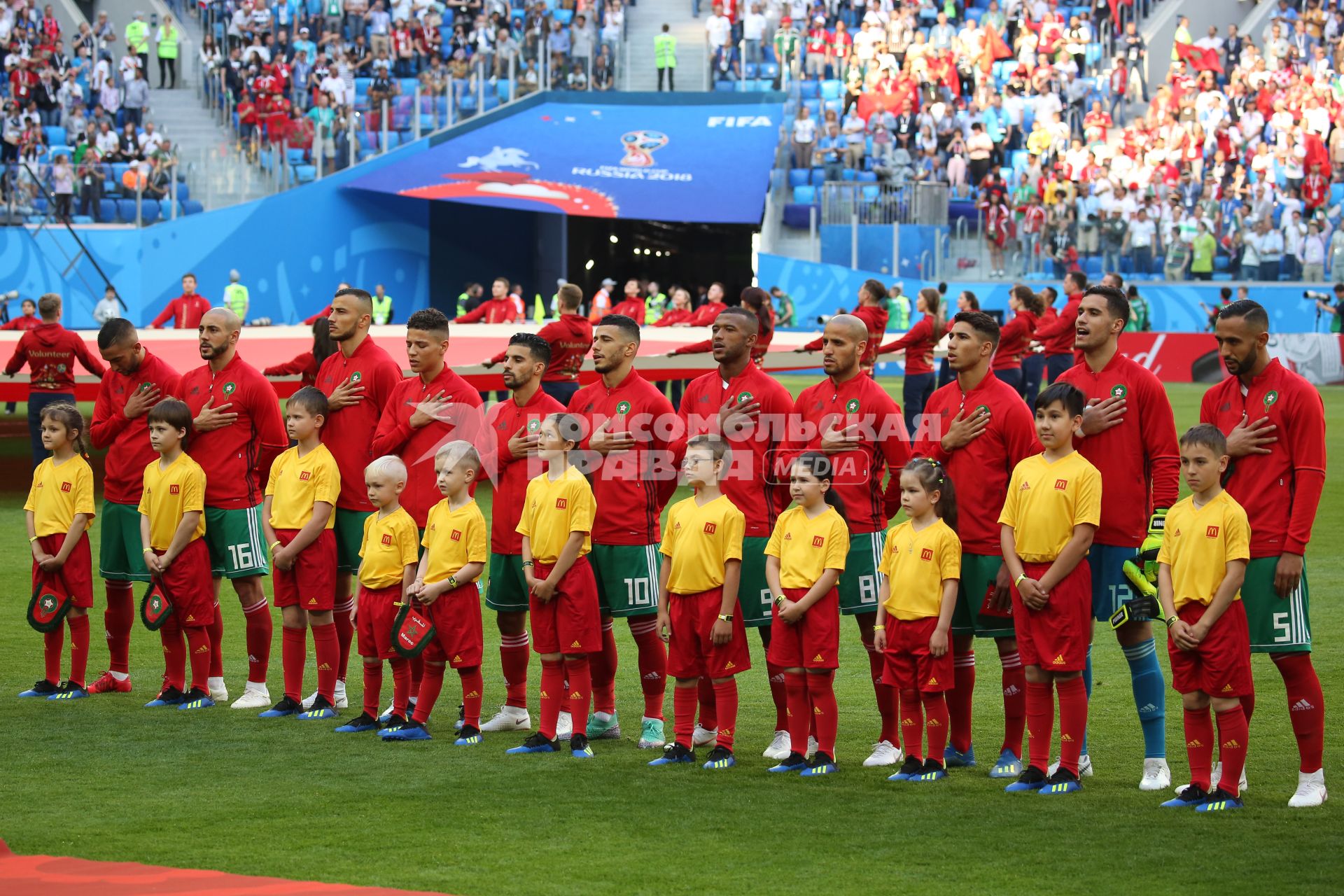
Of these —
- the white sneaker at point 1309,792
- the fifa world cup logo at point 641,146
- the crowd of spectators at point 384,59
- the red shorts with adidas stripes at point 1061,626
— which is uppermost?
the crowd of spectators at point 384,59

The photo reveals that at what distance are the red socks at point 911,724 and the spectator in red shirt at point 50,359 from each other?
9.28m

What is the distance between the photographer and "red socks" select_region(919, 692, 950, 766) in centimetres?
655

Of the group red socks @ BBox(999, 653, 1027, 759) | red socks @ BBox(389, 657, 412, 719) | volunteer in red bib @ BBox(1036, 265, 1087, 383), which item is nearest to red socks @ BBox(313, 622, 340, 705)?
red socks @ BBox(389, 657, 412, 719)

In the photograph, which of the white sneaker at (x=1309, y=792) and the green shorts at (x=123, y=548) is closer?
the white sneaker at (x=1309, y=792)

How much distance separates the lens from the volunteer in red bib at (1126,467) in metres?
6.46

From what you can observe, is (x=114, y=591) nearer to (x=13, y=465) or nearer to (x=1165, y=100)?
(x=13, y=465)

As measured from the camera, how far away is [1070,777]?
20.9 ft

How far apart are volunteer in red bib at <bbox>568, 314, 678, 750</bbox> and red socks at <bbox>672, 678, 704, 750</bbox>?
0.29m

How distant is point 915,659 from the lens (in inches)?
258

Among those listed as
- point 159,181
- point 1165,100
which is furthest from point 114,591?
point 1165,100

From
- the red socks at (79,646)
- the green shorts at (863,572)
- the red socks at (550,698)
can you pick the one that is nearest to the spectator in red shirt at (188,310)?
the red socks at (79,646)

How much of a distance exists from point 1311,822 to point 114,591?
5565 millimetres

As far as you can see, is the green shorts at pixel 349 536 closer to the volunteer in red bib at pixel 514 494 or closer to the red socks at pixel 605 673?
the volunteer in red bib at pixel 514 494

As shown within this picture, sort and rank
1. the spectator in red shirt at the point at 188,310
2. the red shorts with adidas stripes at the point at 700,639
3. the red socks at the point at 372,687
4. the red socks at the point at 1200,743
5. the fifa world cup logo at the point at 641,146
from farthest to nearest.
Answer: the fifa world cup logo at the point at 641,146
the spectator in red shirt at the point at 188,310
the red socks at the point at 372,687
the red shorts with adidas stripes at the point at 700,639
the red socks at the point at 1200,743
